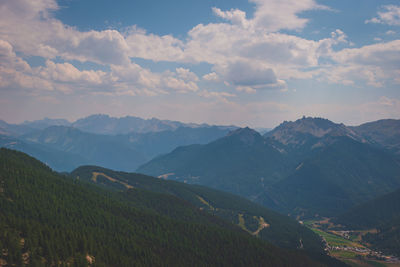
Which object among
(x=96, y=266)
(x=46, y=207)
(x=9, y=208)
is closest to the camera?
(x=96, y=266)

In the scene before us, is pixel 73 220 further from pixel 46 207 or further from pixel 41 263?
pixel 41 263

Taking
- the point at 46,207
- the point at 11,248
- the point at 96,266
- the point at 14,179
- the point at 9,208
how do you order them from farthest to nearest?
the point at 14,179 → the point at 46,207 → the point at 9,208 → the point at 96,266 → the point at 11,248

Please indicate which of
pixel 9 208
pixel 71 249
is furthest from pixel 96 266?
pixel 9 208

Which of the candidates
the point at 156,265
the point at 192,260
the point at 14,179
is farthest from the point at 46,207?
the point at 192,260

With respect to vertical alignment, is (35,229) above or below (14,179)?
below

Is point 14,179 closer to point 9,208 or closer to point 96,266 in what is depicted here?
point 9,208

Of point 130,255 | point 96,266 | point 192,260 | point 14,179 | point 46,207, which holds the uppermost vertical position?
point 14,179

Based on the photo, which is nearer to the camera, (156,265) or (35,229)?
(35,229)

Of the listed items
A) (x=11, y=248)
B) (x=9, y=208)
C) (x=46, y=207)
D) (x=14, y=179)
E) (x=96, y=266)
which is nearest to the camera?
(x=11, y=248)

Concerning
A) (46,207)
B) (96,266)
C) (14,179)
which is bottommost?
(96,266)
